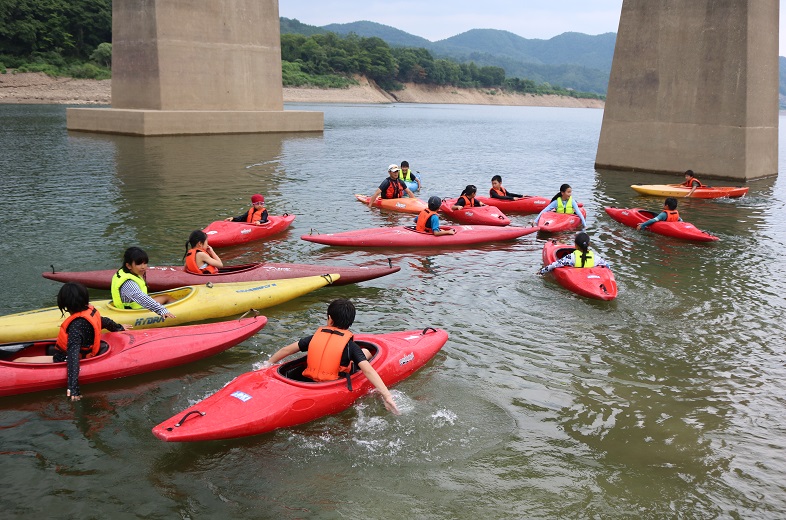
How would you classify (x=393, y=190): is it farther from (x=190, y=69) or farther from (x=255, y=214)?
(x=190, y=69)

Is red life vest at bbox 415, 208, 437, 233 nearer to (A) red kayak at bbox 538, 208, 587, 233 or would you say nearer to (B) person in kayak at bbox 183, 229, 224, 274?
(A) red kayak at bbox 538, 208, 587, 233

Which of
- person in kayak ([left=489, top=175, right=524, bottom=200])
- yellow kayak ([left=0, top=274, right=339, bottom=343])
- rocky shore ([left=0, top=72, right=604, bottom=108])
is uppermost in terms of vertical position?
rocky shore ([left=0, top=72, right=604, bottom=108])

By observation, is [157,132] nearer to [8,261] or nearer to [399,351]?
[8,261]

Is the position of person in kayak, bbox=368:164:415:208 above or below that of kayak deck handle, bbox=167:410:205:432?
above

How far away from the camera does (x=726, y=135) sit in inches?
734

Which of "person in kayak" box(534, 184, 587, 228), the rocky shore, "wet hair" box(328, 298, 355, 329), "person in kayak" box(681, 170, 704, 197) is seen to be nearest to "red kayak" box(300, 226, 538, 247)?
"person in kayak" box(534, 184, 587, 228)

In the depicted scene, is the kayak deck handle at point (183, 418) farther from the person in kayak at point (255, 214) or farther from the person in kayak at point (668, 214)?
the person in kayak at point (668, 214)

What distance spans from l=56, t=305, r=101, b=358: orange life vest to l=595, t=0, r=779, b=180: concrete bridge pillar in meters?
17.8

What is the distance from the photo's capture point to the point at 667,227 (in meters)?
11.9

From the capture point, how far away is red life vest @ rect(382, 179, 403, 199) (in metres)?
14.2

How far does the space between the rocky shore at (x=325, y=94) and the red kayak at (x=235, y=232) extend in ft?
151

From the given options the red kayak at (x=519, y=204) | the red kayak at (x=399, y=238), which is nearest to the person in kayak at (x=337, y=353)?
the red kayak at (x=399, y=238)

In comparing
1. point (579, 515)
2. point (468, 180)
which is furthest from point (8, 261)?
point (468, 180)

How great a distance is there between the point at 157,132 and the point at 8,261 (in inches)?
727
